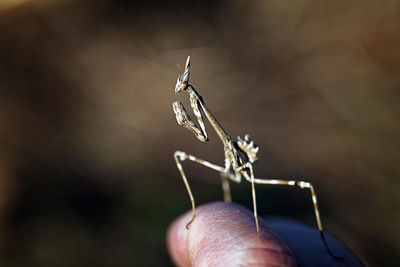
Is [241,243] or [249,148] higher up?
[249,148]

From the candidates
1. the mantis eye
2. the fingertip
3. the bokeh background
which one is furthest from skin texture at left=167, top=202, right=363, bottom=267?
the bokeh background

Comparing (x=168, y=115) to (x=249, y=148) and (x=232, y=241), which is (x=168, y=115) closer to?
(x=249, y=148)

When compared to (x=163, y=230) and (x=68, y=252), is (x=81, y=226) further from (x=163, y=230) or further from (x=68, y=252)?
(x=163, y=230)

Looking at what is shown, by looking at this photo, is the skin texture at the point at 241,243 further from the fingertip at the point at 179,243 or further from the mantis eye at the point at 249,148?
the mantis eye at the point at 249,148

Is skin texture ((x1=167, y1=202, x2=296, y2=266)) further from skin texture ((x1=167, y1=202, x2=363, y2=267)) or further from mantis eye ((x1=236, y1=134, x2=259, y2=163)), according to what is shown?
mantis eye ((x1=236, y1=134, x2=259, y2=163))

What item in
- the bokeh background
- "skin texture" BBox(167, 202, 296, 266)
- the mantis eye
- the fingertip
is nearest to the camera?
"skin texture" BBox(167, 202, 296, 266)

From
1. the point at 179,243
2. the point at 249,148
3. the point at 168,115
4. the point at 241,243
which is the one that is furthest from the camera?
the point at 168,115

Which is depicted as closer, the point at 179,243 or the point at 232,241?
the point at 232,241

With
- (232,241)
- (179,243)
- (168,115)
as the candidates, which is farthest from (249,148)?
(168,115)
